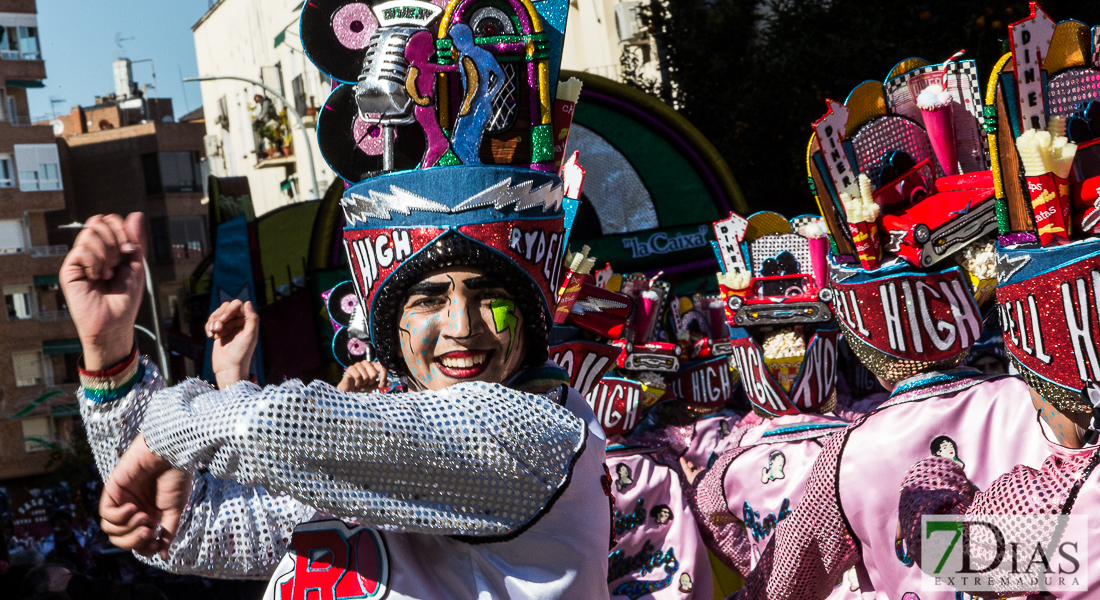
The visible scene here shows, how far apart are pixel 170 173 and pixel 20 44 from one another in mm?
6619

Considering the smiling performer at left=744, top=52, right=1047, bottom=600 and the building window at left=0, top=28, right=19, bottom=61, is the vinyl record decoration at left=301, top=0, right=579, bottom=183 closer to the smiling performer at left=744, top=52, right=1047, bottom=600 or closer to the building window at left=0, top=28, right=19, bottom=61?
the smiling performer at left=744, top=52, right=1047, bottom=600

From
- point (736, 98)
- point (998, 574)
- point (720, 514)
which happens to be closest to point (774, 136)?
point (736, 98)

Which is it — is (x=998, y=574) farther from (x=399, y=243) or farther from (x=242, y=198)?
(x=242, y=198)

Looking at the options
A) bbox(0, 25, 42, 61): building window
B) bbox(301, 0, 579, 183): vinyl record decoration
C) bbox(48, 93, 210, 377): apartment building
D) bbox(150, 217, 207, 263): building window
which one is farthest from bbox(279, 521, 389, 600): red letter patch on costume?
bbox(0, 25, 42, 61): building window

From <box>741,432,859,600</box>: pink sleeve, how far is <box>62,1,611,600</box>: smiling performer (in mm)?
1143

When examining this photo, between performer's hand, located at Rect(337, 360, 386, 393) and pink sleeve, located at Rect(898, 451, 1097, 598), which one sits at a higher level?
performer's hand, located at Rect(337, 360, 386, 393)

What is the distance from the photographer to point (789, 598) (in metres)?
3.16

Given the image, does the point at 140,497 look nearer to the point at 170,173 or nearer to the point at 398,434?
the point at 398,434

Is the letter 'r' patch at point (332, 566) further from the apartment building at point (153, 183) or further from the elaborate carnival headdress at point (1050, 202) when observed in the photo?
→ the apartment building at point (153, 183)

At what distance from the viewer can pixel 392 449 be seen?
1.72 m

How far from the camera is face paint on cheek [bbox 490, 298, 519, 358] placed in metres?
2.23

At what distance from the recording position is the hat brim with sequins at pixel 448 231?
221cm

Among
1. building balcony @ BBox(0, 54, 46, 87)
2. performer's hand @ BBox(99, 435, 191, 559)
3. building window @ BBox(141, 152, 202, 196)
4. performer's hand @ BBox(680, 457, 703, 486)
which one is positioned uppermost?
building balcony @ BBox(0, 54, 46, 87)

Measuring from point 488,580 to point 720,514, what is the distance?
292cm
